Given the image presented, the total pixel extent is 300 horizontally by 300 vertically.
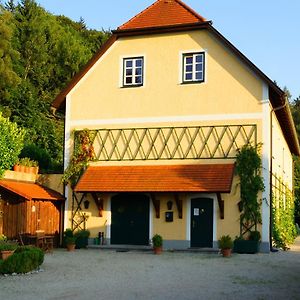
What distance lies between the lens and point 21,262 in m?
14.3

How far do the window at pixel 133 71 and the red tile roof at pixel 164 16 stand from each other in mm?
1374

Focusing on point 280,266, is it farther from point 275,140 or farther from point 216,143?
point 275,140

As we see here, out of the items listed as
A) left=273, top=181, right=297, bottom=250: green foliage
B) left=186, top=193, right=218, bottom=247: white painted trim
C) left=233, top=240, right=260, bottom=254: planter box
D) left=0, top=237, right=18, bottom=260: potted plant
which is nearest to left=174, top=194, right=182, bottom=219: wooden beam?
left=186, top=193, right=218, bottom=247: white painted trim

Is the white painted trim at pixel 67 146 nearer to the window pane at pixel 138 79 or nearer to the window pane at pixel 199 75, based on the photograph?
the window pane at pixel 138 79

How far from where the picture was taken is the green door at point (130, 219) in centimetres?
2325

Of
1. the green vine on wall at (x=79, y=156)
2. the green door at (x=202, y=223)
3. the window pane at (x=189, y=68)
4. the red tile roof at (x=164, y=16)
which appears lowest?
the green door at (x=202, y=223)

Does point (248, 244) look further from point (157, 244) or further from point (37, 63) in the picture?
point (37, 63)

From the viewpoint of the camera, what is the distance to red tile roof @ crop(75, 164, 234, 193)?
2127 cm

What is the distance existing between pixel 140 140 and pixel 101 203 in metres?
3.04

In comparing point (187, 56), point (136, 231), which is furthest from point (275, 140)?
point (136, 231)

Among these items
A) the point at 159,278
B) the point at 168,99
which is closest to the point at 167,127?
the point at 168,99

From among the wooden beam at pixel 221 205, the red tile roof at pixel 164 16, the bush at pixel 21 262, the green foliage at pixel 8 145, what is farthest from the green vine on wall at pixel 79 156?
the bush at pixel 21 262

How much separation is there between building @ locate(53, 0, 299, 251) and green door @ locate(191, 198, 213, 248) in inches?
1.5

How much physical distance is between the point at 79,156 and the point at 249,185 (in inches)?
285
